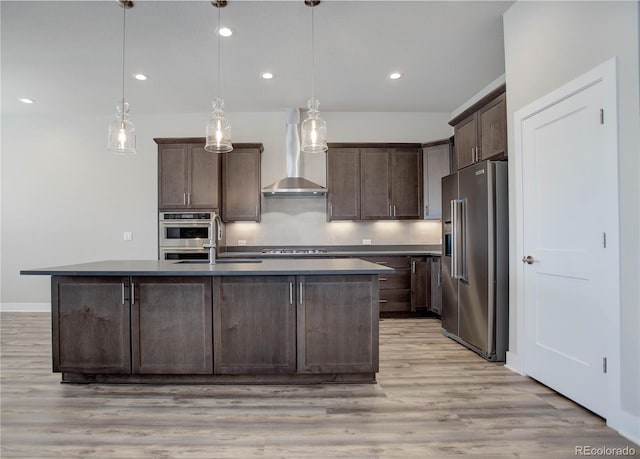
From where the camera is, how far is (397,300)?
4.93 meters

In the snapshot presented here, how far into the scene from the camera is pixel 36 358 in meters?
3.29

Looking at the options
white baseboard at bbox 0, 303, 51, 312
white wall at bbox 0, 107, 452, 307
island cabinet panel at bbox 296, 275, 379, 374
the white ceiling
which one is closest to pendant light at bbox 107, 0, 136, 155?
the white ceiling

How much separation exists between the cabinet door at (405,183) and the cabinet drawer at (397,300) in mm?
1087

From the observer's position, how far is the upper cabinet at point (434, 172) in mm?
5059

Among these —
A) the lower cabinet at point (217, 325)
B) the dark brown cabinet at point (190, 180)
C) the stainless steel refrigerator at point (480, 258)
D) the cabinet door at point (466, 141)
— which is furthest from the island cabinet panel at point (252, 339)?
the dark brown cabinet at point (190, 180)

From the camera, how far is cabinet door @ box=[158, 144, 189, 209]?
498 centimetres

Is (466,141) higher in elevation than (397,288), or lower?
higher

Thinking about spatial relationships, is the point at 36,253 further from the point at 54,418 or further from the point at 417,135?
the point at 417,135

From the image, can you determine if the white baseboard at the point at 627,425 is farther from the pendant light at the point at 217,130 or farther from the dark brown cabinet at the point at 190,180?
the dark brown cabinet at the point at 190,180

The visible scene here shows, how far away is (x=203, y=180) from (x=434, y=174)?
326 cm

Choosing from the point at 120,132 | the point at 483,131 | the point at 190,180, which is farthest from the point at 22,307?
the point at 483,131

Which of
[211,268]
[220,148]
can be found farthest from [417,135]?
[211,268]

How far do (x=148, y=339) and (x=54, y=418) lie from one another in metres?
0.66

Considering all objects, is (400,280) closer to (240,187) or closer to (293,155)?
(293,155)
